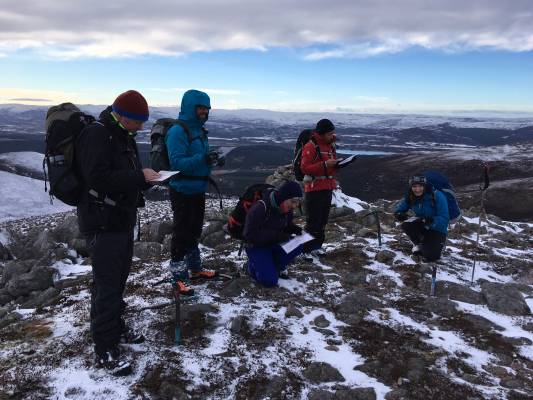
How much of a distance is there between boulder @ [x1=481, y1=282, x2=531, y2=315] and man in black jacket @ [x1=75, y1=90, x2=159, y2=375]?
6318 mm

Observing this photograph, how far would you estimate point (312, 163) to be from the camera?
8.11 meters

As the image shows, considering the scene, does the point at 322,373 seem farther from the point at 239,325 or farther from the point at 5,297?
the point at 5,297

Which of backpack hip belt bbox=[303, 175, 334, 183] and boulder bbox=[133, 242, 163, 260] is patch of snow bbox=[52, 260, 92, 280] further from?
backpack hip belt bbox=[303, 175, 334, 183]

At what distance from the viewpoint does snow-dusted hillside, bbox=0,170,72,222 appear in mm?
58728

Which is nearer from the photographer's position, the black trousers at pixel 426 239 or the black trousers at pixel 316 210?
the black trousers at pixel 316 210

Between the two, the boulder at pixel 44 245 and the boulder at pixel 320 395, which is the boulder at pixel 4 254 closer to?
the boulder at pixel 44 245

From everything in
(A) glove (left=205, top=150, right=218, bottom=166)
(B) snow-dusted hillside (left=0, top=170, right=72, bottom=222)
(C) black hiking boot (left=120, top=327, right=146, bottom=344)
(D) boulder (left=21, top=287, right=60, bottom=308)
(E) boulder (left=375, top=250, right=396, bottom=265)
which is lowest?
(B) snow-dusted hillside (left=0, top=170, right=72, bottom=222)

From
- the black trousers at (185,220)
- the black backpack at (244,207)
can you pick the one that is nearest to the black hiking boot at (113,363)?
the black trousers at (185,220)

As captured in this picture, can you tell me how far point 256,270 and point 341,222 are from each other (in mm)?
7064

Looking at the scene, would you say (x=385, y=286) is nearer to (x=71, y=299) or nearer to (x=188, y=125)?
(x=188, y=125)

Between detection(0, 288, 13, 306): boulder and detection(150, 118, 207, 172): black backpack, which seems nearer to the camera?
detection(150, 118, 207, 172): black backpack

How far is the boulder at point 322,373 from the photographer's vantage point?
4867mm

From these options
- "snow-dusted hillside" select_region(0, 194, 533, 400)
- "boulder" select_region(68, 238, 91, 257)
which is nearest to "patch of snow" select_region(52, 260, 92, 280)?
"snow-dusted hillside" select_region(0, 194, 533, 400)

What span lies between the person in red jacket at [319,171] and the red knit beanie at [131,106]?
14.0 ft
